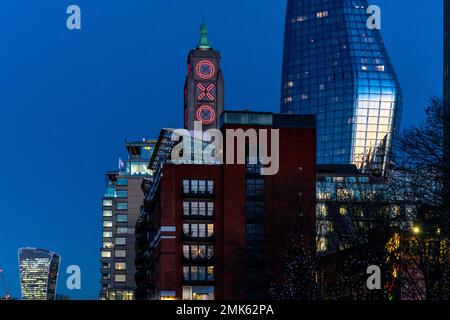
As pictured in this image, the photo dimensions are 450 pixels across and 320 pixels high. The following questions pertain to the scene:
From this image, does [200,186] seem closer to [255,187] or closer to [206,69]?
[255,187]

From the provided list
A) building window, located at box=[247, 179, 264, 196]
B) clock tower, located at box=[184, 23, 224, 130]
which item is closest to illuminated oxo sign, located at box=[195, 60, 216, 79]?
clock tower, located at box=[184, 23, 224, 130]

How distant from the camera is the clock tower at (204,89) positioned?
18025cm

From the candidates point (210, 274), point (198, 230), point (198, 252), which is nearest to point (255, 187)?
point (198, 230)

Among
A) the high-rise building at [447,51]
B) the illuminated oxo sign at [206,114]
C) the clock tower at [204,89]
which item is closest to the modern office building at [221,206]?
the high-rise building at [447,51]

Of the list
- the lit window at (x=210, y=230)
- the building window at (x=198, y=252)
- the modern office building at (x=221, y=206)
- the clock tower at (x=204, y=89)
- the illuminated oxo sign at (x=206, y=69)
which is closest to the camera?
the modern office building at (x=221, y=206)

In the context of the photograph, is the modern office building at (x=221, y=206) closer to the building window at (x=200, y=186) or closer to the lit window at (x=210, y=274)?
the building window at (x=200, y=186)

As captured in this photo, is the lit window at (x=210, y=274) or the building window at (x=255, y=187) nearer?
the lit window at (x=210, y=274)

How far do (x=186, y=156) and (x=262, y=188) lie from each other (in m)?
10.8

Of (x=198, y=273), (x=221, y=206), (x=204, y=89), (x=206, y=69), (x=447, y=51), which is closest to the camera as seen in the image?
(x=198, y=273)

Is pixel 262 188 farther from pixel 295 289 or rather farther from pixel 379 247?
pixel 379 247

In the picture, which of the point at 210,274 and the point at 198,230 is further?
the point at 198,230

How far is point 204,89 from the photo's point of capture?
7229 inches

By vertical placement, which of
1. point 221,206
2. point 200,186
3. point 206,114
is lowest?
point 221,206
